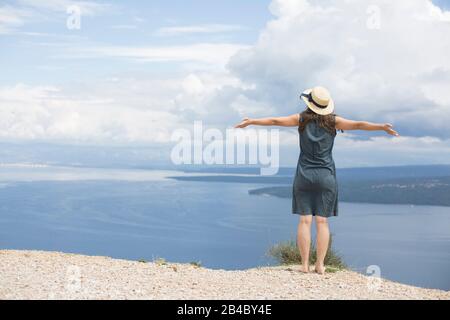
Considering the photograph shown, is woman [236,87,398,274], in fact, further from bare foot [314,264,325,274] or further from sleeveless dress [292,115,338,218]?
bare foot [314,264,325,274]

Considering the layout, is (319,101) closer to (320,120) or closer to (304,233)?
(320,120)

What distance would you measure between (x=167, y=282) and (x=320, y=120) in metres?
3.25

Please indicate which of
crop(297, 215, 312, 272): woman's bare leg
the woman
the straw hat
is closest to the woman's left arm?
the woman

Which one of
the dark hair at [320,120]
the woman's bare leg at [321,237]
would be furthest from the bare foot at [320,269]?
the dark hair at [320,120]

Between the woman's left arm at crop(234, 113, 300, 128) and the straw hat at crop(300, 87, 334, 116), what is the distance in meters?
0.26

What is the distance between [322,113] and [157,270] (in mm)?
3444

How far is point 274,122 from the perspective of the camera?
10633mm

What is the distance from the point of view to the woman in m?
10.6

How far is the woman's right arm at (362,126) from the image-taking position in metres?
10.5

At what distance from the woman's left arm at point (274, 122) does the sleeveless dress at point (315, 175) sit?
0.39 feet

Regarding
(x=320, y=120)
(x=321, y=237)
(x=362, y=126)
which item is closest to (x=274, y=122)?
(x=320, y=120)
